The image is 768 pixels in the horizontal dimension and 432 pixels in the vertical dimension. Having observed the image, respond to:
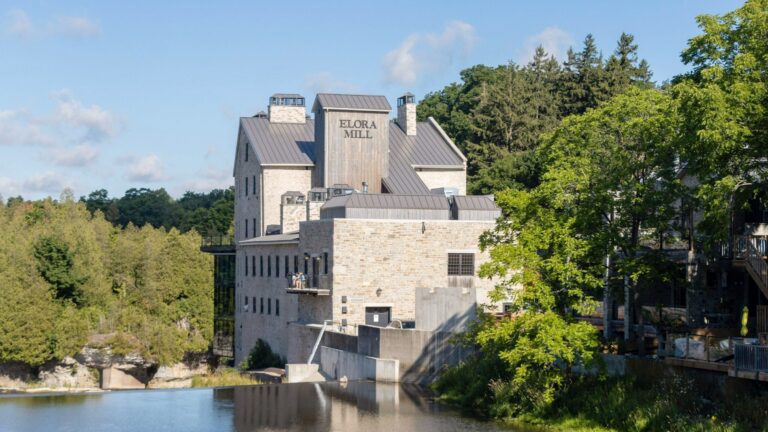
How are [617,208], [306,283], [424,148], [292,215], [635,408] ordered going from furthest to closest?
[424,148]
[292,215]
[306,283]
[617,208]
[635,408]

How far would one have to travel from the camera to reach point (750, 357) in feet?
90.7

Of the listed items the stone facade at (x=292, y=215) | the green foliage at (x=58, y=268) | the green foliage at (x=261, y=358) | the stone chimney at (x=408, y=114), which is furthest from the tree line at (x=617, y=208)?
the green foliage at (x=58, y=268)

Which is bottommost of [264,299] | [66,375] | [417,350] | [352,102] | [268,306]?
[66,375]

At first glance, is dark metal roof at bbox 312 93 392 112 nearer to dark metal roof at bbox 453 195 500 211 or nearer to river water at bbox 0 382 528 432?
dark metal roof at bbox 453 195 500 211

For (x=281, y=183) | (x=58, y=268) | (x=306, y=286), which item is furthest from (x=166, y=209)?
(x=306, y=286)

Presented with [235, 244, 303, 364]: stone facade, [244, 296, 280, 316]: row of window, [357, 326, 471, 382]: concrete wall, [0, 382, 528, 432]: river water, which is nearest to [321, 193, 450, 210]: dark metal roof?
[235, 244, 303, 364]: stone facade

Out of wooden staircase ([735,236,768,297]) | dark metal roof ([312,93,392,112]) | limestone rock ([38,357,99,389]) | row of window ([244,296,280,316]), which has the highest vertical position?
dark metal roof ([312,93,392,112])

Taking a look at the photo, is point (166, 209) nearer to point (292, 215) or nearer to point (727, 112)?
point (292, 215)

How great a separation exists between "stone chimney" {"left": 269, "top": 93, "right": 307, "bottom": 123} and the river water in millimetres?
24916

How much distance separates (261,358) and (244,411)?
70.1 feet

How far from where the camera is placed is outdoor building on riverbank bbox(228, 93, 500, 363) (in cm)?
4919

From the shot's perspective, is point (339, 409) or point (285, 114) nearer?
point (339, 409)

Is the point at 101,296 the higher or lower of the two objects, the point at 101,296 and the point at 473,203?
the lower

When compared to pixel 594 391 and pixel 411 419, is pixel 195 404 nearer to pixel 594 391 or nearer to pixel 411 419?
pixel 411 419
